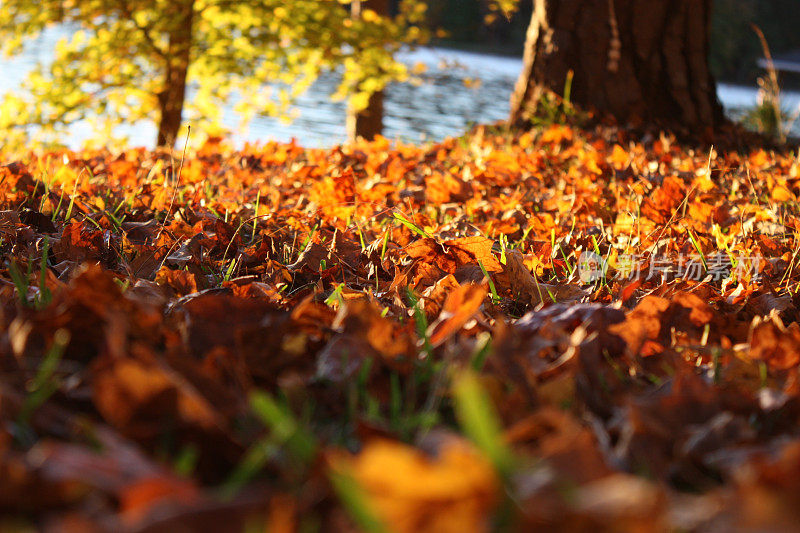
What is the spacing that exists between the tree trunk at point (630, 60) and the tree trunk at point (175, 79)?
3.78 m

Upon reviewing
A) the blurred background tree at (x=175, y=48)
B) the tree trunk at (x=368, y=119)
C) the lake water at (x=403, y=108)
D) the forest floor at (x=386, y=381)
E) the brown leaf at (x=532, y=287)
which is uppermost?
the forest floor at (x=386, y=381)

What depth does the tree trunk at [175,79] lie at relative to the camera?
24.1ft

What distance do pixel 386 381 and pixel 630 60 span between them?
15.5 ft

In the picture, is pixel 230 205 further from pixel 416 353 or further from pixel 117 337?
pixel 117 337

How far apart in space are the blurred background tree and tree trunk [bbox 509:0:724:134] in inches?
93.8

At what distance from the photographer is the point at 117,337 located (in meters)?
0.77

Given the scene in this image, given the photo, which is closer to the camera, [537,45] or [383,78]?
[537,45]

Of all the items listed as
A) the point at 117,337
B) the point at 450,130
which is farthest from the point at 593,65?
the point at 450,130

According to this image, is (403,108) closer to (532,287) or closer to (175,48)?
(175,48)

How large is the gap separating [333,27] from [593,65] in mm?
2819

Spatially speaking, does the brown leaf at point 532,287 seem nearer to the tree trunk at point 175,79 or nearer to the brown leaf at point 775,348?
the brown leaf at point 775,348

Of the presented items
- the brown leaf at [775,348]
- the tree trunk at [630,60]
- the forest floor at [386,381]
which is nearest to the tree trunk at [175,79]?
the tree trunk at [630,60]

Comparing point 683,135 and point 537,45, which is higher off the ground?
point 537,45

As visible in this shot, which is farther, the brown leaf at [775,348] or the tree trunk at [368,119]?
the tree trunk at [368,119]
